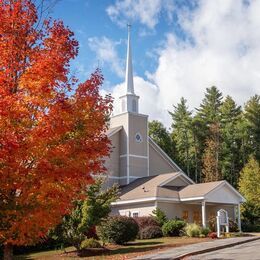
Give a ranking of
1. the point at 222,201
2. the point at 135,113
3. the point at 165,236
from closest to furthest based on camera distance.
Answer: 1. the point at 165,236
2. the point at 222,201
3. the point at 135,113

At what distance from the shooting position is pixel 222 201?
3947cm

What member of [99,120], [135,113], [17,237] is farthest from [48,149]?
[135,113]

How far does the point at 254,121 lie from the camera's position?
2825 inches

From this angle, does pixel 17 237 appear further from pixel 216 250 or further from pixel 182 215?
pixel 182 215

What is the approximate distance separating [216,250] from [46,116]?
14.7 m

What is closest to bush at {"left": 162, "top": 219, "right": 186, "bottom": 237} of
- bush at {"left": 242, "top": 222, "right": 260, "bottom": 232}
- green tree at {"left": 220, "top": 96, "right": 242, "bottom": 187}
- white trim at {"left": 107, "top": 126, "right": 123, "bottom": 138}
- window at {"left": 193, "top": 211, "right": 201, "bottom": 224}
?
window at {"left": 193, "top": 211, "right": 201, "bottom": 224}

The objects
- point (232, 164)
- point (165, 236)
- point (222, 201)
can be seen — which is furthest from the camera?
point (232, 164)

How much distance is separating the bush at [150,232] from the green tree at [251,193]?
16.2 m

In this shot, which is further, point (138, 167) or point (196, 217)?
point (138, 167)

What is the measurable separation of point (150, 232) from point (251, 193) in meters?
19.3

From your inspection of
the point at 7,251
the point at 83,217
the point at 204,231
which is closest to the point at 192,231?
the point at 204,231

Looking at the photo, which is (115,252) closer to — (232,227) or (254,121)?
(232,227)

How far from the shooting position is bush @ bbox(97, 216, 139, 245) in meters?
28.0

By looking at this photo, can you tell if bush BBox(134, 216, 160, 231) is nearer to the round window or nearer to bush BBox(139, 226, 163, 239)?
bush BBox(139, 226, 163, 239)
